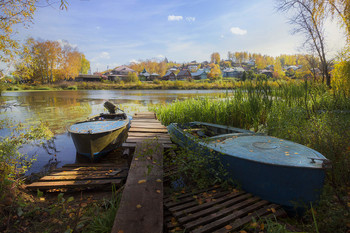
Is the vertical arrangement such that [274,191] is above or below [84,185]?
above

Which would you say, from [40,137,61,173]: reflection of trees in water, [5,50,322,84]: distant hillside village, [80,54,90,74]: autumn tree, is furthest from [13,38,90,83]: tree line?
→ [40,137,61,173]: reflection of trees in water

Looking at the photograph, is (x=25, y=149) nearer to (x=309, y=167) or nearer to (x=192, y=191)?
(x=192, y=191)

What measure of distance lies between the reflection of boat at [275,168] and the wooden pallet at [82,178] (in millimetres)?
2177

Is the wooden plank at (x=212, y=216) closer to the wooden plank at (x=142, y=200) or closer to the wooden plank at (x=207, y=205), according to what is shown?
the wooden plank at (x=207, y=205)

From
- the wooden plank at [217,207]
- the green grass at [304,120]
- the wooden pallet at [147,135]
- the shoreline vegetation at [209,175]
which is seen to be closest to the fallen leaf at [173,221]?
the wooden plank at [217,207]

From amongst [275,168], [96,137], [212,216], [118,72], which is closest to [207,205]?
[212,216]

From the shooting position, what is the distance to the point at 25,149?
6883 mm

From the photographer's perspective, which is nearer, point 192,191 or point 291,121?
point 192,191

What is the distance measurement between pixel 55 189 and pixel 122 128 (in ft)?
9.81

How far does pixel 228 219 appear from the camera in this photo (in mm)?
2496

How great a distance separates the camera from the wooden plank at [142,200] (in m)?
2.35

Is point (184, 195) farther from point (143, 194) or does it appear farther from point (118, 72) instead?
point (118, 72)

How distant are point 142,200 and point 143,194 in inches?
5.7

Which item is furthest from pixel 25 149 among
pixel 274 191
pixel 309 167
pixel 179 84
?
pixel 179 84
